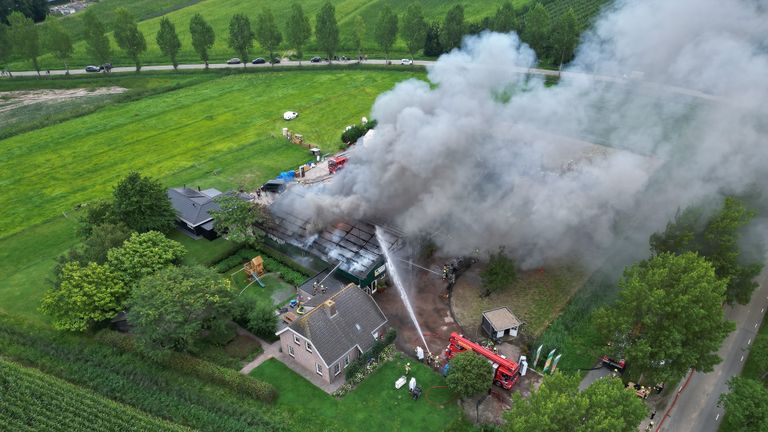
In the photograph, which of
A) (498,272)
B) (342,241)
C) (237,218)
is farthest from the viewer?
(237,218)

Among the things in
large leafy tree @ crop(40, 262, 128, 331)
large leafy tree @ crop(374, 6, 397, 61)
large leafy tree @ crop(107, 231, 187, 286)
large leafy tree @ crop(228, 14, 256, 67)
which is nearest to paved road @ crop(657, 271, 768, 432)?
large leafy tree @ crop(107, 231, 187, 286)

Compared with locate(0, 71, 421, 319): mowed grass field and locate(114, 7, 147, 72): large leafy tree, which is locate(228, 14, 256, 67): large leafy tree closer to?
locate(0, 71, 421, 319): mowed grass field

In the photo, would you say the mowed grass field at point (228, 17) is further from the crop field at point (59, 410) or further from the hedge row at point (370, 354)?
the crop field at point (59, 410)

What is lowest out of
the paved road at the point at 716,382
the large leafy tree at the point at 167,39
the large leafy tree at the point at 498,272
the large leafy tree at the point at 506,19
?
the paved road at the point at 716,382

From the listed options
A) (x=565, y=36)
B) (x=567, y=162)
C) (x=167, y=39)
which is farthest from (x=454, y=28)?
(x=167, y=39)

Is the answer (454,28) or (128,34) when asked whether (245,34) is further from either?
(454,28)

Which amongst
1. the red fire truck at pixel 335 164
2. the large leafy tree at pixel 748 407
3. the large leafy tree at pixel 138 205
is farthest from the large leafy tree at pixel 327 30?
the large leafy tree at pixel 748 407

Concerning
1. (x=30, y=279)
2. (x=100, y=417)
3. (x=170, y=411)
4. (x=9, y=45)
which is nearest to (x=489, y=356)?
(x=170, y=411)
